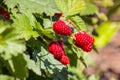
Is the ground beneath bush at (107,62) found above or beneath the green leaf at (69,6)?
beneath

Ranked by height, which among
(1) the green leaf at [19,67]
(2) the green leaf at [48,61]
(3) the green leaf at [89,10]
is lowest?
(3) the green leaf at [89,10]

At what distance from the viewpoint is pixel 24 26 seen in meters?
1.43

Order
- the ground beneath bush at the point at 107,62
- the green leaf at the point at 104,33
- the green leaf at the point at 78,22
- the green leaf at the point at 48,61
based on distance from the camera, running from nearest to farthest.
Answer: the green leaf at the point at 48,61 < the green leaf at the point at 78,22 < the ground beneath bush at the point at 107,62 < the green leaf at the point at 104,33

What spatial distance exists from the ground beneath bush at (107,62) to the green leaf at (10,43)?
4.54 metres

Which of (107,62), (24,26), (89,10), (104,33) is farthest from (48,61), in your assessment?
(107,62)

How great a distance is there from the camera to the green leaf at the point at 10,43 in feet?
3.67

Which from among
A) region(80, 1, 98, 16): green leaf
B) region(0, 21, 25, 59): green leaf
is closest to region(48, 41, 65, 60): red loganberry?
region(0, 21, 25, 59): green leaf

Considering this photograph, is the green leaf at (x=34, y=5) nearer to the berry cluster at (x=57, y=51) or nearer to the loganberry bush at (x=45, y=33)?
the loganberry bush at (x=45, y=33)

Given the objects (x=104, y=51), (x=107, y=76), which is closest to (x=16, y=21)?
Result: (x=107, y=76)

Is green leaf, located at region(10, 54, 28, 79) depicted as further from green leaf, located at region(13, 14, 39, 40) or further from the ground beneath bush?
the ground beneath bush

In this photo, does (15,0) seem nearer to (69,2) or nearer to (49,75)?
(69,2)

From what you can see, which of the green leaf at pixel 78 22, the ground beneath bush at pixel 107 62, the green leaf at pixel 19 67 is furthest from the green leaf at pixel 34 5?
the ground beneath bush at pixel 107 62

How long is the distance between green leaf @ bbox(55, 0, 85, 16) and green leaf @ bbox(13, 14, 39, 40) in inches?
7.0

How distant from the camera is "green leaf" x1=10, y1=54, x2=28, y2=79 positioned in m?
1.21
